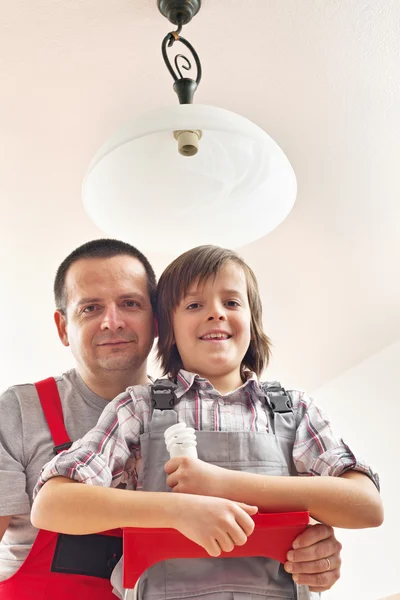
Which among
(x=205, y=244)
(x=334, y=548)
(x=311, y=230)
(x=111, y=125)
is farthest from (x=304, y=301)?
(x=334, y=548)

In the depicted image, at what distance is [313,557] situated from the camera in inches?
40.1

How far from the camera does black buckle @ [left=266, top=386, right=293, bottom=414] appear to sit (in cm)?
126

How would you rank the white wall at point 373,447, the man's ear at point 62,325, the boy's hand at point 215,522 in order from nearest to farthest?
the boy's hand at point 215,522
the man's ear at point 62,325
the white wall at point 373,447

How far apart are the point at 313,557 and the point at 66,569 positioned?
0.54m

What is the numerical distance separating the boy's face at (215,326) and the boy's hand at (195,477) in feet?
1.04

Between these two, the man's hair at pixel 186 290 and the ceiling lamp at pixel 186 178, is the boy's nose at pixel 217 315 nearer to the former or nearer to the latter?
the man's hair at pixel 186 290

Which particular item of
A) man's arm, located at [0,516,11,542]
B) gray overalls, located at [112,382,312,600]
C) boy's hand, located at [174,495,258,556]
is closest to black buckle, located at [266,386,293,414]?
gray overalls, located at [112,382,312,600]

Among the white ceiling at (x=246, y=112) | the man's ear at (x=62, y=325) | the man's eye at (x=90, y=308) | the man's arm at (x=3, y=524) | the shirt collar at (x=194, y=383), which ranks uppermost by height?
the white ceiling at (x=246, y=112)

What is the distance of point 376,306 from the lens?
327 cm

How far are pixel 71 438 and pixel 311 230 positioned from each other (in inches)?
59.5

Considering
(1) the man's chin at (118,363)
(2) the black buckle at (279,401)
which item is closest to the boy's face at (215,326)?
(2) the black buckle at (279,401)

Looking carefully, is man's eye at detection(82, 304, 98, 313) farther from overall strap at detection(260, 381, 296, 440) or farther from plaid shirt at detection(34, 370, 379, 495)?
overall strap at detection(260, 381, 296, 440)

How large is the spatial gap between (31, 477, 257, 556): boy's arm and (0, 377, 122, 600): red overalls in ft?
0.97

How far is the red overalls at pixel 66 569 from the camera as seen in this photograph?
128 centimetres
